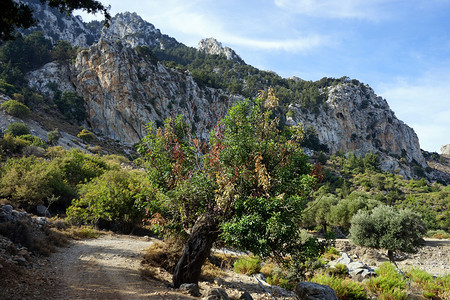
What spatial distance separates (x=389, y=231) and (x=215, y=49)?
560 ft

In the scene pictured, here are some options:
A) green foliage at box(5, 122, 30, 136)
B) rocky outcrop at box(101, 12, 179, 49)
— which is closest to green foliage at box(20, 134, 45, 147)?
green foliage at box(5, 122, 30, 136)

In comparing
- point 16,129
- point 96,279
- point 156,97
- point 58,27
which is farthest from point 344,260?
point 58,27

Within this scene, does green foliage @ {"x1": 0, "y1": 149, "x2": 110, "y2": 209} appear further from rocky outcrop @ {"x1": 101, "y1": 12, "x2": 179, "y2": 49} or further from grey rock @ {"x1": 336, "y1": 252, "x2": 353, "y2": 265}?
rocky outcrop @ {"x1": 101, "y1": 12, "x2": 179, "y2": 49}

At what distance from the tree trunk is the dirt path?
2.55 feet

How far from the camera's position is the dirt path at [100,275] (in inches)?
303

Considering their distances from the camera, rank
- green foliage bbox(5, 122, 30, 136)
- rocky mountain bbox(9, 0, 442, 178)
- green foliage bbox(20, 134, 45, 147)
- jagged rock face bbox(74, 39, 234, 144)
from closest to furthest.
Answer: green foliage bbox(20, 134, 45, 147) → green foliage bbox(5, 122, 30, 136) → jagged rock face bbox(74, 39, 234, 144) → rocky mountain bbox(9, 0, 442, 178)

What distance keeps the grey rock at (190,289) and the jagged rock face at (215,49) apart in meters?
171

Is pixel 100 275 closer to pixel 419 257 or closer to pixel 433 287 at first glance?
pixel 433 287

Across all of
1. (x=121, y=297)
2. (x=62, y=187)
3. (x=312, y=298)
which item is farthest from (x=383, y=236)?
(x=62, y=187)

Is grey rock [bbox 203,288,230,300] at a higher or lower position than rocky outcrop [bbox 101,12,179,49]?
lower

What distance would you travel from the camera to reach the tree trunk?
885 centimetres

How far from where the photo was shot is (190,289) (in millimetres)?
8477

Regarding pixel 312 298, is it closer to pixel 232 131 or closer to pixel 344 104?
pixel 232 131

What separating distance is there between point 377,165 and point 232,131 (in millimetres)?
115488
